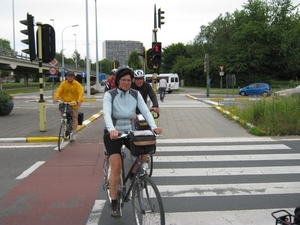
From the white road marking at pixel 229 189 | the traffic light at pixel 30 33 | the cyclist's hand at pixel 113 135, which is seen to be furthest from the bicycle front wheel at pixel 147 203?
the traffic light at pixel 30 33

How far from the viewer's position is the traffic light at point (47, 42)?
9.62 meters

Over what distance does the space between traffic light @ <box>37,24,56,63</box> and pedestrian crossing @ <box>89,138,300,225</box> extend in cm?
425

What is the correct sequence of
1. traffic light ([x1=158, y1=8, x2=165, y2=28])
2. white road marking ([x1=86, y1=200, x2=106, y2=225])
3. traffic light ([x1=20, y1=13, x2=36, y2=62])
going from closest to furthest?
1. white road marking ([x1=86, y1=200, x2=106, y2=225])
2. traffic light ([x1=20, y1=13, x2=36, y2=62])
3. traffic light ([x1=158, y1=8, x2=165, y2=28])

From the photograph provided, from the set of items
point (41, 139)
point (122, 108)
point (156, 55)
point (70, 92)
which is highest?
point (156, 55)

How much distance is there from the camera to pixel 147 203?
330 cm

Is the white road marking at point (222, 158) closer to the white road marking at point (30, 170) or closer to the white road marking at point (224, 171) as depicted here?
the white road marking at point (224, 171)

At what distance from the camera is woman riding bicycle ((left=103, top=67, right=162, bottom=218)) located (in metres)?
3.69

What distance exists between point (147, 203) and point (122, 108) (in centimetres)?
114

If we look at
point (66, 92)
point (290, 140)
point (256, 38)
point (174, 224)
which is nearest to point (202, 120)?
point (290, 140)

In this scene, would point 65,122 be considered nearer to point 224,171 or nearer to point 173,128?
point 224,171

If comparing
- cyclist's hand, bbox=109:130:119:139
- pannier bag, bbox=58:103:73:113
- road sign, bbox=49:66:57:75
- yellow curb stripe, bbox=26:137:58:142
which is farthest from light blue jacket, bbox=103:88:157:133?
road sign, bbox=49:66:57:75

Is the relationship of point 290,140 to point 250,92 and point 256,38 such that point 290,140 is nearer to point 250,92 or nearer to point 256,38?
point 250,92

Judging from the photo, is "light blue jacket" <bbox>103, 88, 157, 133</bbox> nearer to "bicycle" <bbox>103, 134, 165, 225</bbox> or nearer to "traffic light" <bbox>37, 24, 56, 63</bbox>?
"bicycle" <bbox>103, 134, 165, 225</bbox>

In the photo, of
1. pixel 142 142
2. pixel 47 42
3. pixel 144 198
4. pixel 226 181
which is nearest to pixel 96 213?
pixel 144 198
